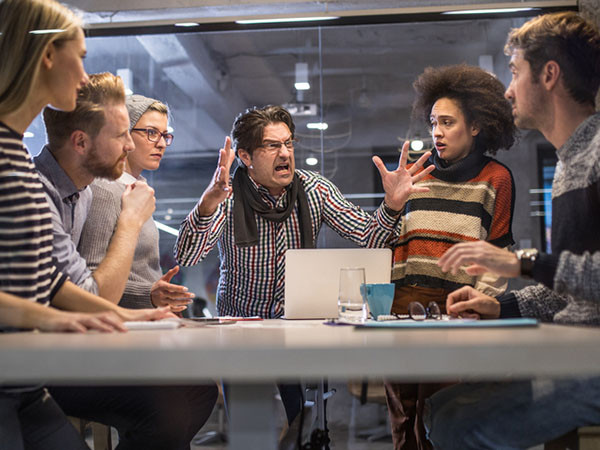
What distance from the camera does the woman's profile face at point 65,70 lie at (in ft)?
4.86

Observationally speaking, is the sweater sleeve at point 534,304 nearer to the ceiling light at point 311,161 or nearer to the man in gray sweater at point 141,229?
the man in gray sweater at point 141,229

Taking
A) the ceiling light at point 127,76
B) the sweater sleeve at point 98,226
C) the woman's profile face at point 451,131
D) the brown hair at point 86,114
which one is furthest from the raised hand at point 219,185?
the ceiling light at point 127,76

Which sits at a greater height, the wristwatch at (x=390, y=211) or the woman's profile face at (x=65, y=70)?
the woman's profile face at (x=65, y=70)

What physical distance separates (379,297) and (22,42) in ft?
→ 3.53

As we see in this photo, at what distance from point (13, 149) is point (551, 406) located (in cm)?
125

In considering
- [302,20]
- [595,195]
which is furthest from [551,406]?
[302,20]

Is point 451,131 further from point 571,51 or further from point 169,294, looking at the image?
point 169,294

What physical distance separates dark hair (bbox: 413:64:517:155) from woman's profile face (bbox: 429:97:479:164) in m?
0.03

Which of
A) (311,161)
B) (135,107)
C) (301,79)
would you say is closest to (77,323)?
(135,107)

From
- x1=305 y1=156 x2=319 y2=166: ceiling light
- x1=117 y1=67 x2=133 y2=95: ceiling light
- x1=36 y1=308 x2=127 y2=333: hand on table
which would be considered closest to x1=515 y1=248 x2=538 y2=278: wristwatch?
x1=36 y1=308 x2=127 y2=333: hand on table

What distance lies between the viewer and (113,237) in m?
1.87

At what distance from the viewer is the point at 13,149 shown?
4.42 feet

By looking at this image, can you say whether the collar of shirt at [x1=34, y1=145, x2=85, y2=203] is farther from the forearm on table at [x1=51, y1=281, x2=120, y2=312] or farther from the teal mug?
the teal mug

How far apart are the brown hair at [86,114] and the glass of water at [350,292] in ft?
2.84
